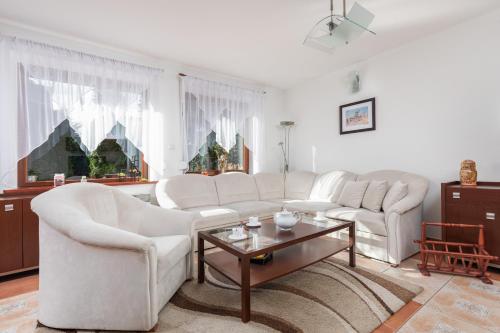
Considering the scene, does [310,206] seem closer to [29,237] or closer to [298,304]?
[298,304]

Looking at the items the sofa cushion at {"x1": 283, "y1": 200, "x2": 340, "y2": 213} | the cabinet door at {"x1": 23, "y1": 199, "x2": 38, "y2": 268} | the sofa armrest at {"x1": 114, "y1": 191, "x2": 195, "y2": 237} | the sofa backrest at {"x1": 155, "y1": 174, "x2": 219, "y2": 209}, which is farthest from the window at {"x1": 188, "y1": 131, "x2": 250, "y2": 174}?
the cabinet door at {"x1": 23, "y1": 199, "x2": 38, "y2": 268}

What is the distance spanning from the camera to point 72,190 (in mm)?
1842

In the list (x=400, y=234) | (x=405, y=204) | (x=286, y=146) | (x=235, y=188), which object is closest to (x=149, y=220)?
(x=235, y=188)

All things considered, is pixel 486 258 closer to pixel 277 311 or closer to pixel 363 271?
pixel 363 271

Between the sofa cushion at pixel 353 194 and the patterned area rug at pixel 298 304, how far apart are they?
3.46ft

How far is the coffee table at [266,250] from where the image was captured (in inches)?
65.4

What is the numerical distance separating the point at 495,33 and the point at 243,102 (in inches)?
125

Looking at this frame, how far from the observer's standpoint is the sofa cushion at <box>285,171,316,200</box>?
161 inches

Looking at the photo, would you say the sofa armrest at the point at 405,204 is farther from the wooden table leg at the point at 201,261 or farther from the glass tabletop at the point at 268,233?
the wooden table leg at the point at 201,261

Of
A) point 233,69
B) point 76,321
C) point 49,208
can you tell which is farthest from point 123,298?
point 233,69

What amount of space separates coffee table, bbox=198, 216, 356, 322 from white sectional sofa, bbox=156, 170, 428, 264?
419 millimetres

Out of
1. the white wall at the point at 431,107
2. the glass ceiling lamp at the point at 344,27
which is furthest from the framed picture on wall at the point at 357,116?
the glass ceiling lamp at the point at 344,27

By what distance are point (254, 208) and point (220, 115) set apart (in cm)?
164

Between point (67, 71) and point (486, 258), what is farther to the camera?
point (67, 71)
